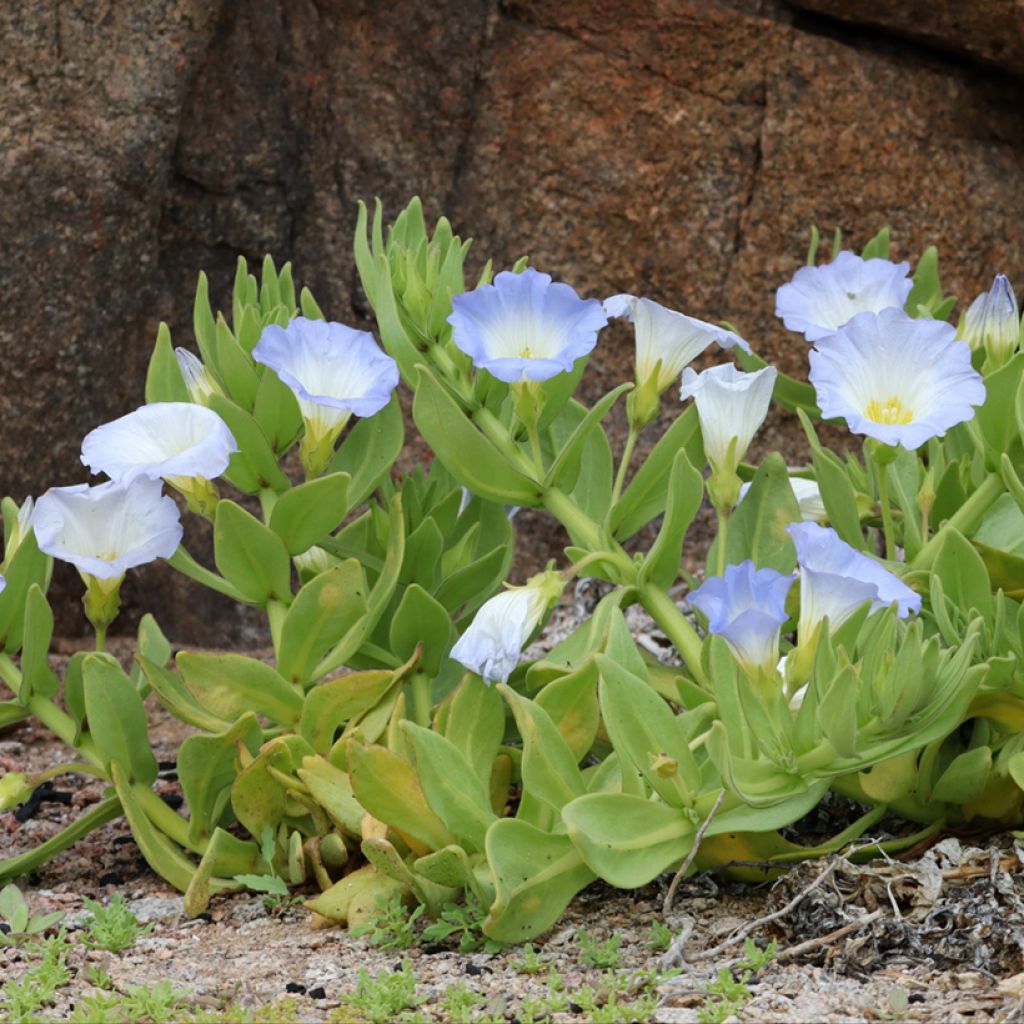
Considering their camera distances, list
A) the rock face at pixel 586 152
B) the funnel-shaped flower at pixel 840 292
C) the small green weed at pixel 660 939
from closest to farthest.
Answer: the small green weed at pixel 660 939 < the funnel-shaped flower at pixel 840 292 < the rock face at pixel 586 152

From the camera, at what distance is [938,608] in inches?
70.2

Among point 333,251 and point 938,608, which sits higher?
point 333,251

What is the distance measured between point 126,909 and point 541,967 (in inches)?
21.7

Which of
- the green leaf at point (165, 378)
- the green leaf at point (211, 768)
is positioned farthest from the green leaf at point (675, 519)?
the green leaf at point (165, 378)

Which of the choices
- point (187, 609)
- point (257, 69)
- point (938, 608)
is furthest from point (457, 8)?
point (938, 608)

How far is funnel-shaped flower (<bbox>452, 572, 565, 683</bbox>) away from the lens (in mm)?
1760

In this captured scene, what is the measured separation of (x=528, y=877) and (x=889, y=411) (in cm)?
74

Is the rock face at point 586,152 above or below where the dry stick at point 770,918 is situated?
above

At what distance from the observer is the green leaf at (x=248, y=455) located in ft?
6.31

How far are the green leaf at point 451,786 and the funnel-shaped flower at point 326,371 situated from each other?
0.44m

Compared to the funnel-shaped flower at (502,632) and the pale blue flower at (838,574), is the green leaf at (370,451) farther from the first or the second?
the pale blue flower at (838,574)

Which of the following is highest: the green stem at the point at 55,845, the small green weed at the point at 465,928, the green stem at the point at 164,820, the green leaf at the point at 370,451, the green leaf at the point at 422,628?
the green leaf at the point at 370,451

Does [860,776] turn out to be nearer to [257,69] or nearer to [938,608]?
[938,608]

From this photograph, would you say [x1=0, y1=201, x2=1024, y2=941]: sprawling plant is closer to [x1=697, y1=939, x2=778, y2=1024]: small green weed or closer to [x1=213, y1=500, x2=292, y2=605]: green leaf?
[x1=213, y1=500, x2=292, y2=605]: green leaf
